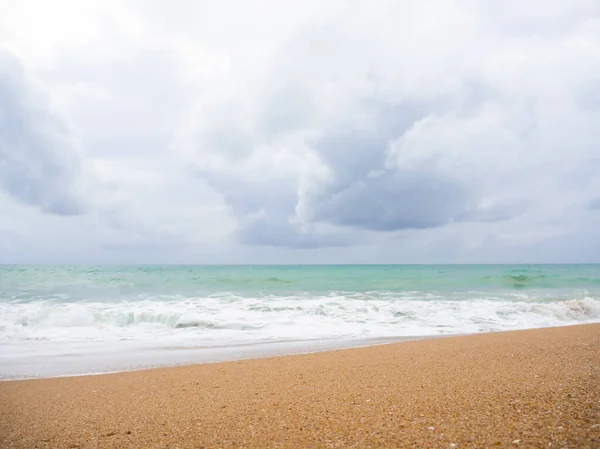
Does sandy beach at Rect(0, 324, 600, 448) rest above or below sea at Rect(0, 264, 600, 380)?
above

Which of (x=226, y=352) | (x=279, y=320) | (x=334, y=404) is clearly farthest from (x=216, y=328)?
(x=334, y=404)

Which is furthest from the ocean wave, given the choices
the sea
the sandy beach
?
the sandy beach

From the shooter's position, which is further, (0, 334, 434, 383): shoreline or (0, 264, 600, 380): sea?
(0, 264, 600, 380): sea

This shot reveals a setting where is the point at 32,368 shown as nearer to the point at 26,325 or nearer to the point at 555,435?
the point at 26,325

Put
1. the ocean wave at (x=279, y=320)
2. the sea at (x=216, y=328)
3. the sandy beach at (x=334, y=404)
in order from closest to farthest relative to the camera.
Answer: the sandy beach at (x=334, y=404), the sea at (x=216, y=328), the ocean wave at (x=279, y=320)

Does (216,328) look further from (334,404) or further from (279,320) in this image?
(334,404)

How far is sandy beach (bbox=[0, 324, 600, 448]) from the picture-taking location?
292 cm

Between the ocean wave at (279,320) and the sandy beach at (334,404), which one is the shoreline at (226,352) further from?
the ocean wave at (279,320)

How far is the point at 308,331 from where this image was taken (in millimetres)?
12023

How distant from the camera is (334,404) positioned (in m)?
3.90

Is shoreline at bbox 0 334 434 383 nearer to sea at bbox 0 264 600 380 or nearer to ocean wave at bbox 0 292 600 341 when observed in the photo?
sea at bbox 0 264 600 380

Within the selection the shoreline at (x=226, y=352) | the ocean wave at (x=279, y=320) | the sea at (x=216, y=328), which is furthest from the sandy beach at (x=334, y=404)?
the ocean wave at (x=279, y=320)

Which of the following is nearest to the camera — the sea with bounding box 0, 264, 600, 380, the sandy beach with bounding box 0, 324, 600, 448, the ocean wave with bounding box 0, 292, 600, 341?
the sandy beach with bounding box 0, 324, 600, 448

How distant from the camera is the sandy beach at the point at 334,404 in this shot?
2.92 metres
